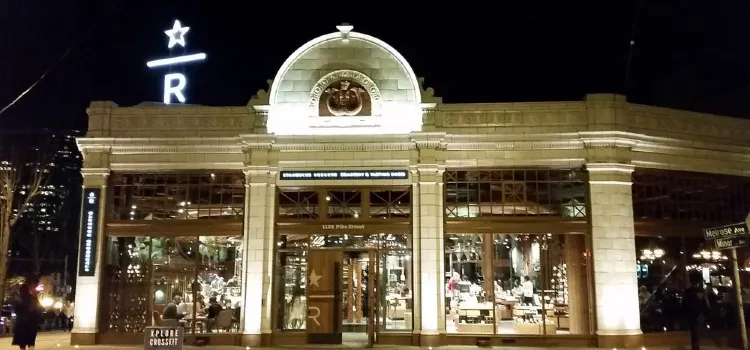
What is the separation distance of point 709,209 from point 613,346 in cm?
524

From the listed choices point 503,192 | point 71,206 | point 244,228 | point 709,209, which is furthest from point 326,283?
point 71,206

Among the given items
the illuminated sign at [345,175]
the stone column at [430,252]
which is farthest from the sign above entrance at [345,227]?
the stone column at [430,252]

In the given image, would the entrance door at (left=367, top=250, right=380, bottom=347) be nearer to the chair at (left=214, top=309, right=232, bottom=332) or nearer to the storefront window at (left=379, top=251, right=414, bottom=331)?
the storefront window at (left=379, top=251, right=414, bottom=331)

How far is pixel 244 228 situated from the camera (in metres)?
16.2

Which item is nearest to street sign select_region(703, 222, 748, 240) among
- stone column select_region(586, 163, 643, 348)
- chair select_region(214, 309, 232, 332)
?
stone column select_region(586, 163, 643, 348)

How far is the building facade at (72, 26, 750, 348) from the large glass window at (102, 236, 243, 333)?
0.16 ft

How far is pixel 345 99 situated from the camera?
16609 mm

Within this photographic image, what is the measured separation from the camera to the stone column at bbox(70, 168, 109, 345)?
1593 centimetres

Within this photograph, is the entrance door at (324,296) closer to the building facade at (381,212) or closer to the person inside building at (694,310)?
the building facade at (381,212)

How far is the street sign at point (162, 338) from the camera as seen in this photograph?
31.4 ft

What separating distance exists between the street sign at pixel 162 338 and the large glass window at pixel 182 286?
6.49m

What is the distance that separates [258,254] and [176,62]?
31.4 feet

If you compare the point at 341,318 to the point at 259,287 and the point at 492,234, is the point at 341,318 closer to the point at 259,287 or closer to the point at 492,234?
the point at 259,287

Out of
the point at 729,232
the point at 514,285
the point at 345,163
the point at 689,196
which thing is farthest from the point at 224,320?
the point at 689,196
